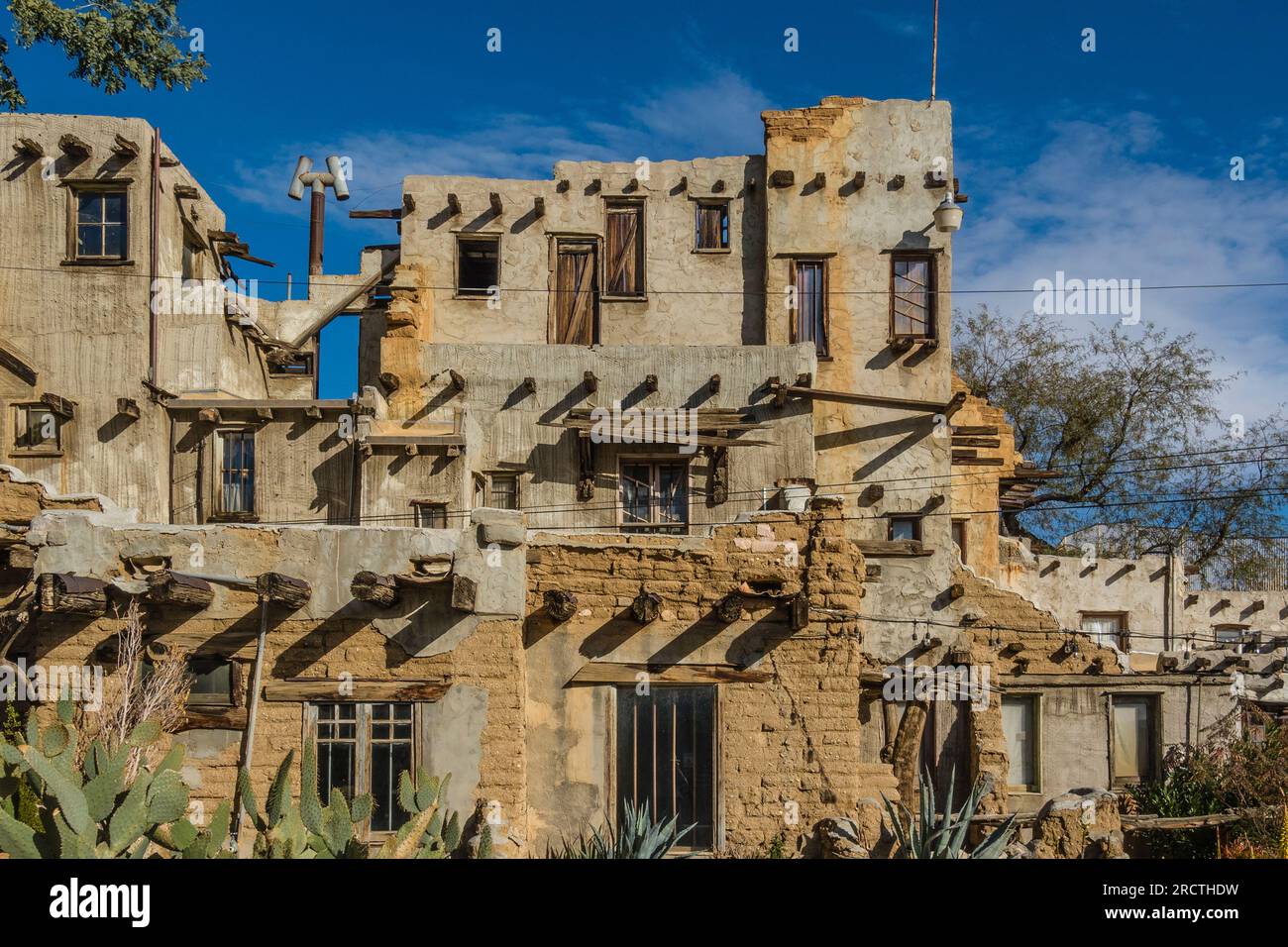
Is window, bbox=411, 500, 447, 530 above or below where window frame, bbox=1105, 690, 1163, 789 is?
above

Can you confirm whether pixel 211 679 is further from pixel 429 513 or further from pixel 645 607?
pixel 429 513

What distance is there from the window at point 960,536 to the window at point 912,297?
3658 mm

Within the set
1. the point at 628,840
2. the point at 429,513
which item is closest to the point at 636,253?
the point at 429,513

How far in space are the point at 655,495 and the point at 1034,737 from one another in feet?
26.1

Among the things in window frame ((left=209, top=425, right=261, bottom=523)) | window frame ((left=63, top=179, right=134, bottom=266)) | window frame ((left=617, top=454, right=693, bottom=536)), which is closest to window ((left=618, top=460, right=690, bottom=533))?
window frame ((left=617, top=454, right=693, bottom=536))

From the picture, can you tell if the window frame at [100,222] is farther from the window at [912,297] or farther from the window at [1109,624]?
the window at [1109,624]

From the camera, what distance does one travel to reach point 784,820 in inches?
478

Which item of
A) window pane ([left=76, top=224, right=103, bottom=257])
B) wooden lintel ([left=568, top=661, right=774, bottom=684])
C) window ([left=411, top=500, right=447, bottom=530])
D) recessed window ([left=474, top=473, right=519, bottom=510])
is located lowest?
wooden lintel ([left=568, top=661, right=774, bottom=684])

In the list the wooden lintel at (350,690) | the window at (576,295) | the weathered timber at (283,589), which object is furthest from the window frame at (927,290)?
the weathered timber at (283,589)

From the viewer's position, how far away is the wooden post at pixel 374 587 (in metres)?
11.2

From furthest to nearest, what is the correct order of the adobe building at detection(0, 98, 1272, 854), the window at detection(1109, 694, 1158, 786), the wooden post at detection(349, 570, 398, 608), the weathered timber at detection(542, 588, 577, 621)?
the window at detection(1109, 694, 1158, 786) → the weathered timber at detection(542, 588, 577, 621) → the adobe building at detection(0, 98, 1272, 854) → the wooden post at detection(349, 570, 398, 608)

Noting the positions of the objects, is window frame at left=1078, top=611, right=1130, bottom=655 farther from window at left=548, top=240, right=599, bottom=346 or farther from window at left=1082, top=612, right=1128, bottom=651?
window at left=548, top=240, right=599, bottom=346

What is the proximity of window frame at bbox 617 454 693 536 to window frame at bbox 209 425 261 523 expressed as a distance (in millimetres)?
6196

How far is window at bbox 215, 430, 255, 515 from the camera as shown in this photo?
19328 mm
